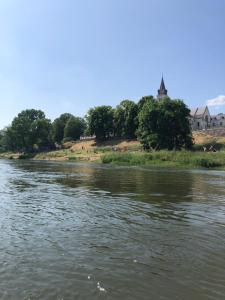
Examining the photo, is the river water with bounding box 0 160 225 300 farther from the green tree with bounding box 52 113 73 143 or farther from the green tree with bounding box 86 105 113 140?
the green tree with bounding box 52 113 73 143

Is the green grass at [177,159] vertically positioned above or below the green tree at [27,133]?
below

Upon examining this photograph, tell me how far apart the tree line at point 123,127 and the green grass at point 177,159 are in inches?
836

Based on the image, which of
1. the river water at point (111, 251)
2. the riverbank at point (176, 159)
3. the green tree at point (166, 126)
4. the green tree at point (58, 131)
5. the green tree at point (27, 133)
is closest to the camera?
the river water at point (111, 251)

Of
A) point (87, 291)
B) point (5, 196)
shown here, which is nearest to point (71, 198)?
point (5, 196)

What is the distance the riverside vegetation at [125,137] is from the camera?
77438 millimetres

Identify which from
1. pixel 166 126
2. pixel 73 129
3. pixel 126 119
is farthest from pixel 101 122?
pixel 166 126

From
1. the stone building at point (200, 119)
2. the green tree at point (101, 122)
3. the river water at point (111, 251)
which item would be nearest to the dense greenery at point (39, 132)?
the green tree at point (101, 122)

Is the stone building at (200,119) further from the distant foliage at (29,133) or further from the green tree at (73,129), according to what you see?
the distant foliage at (29,133)

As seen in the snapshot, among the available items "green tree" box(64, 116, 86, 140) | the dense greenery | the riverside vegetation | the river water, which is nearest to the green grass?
the riverside vegetation

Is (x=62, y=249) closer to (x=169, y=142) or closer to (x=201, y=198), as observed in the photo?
(x=201, y=198)

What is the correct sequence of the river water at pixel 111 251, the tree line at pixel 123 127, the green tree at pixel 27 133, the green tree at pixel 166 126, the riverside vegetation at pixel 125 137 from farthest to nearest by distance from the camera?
the green tree at pixel 27 133 → the tree line at pixel 123 127 → the green tree at pixel 166 126 → the riverside vegetation at pixel 125 137 → the river water at pixel 111 251

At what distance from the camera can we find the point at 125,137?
15175cm

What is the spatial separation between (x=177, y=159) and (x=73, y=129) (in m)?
118

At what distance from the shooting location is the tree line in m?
104
